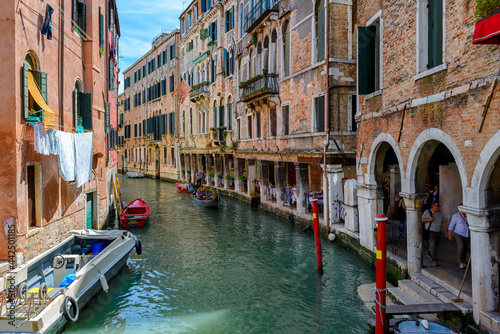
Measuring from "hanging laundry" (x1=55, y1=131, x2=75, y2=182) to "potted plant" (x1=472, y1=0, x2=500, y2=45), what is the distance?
7.92 meters

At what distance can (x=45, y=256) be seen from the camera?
26.5 feet

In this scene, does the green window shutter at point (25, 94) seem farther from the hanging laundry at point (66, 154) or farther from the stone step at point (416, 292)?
the stone step at point (416, 292)

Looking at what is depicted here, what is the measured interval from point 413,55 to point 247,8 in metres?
14.9

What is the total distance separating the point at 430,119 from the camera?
7.19 metres

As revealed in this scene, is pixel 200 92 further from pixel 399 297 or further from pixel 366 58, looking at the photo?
pixel 399 297

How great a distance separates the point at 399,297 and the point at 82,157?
25.6 feet

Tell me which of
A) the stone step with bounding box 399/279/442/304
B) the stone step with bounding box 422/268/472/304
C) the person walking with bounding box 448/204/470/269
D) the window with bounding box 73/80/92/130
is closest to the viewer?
the stone step with bounding box 422/268/472/304

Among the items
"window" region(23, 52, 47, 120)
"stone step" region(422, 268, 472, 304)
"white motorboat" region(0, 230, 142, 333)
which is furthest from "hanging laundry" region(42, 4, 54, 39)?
"stone step" region(422, 268, 472, 304)

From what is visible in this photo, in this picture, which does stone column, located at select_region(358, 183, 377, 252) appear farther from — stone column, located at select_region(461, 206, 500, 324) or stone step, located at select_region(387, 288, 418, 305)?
stone column, located at select_region(461, 206, 500, 324)

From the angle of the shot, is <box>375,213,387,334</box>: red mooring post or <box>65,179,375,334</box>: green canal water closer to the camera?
<box>375,213,387,334</box>: red mooring post

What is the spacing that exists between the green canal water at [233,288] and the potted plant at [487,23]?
4817mm

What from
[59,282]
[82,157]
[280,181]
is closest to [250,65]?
[280,181]

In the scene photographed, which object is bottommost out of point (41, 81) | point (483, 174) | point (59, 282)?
point (59, 282)

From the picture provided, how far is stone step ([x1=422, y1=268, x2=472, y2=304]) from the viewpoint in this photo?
6.28 metres
